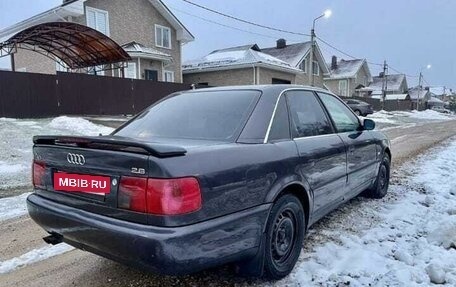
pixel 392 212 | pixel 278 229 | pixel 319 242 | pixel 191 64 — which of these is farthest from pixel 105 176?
pixel 191 64

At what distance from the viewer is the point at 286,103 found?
11.2ft

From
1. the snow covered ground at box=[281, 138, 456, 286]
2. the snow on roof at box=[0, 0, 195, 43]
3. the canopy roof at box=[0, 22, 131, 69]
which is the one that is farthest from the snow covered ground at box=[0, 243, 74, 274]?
the snow on roof at box=[0, 0, 195, 43]

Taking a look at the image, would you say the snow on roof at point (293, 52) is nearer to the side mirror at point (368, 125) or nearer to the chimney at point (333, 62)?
the chimney at point (333, 62)

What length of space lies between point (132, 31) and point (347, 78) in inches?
1240

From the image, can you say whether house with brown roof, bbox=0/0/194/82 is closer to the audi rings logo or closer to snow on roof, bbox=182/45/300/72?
snow on roof, bbox=182/45/300/72

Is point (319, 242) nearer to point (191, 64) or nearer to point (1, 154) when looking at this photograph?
point (1, 154)

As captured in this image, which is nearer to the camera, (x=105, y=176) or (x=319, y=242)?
(x=105, y=176)

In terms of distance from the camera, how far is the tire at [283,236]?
9.57 ft

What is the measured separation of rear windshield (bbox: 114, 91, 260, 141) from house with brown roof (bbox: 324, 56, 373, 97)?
4382 centimetres

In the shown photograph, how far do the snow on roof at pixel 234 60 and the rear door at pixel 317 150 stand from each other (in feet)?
72.8

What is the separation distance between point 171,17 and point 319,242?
22737mm

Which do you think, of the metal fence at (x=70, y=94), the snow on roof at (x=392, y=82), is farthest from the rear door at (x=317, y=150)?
the snow on roof at (x=392, y=82)

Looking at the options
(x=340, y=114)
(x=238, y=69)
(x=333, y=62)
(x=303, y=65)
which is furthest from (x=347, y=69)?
(x=340, y=114)

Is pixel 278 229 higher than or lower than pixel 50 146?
lower
